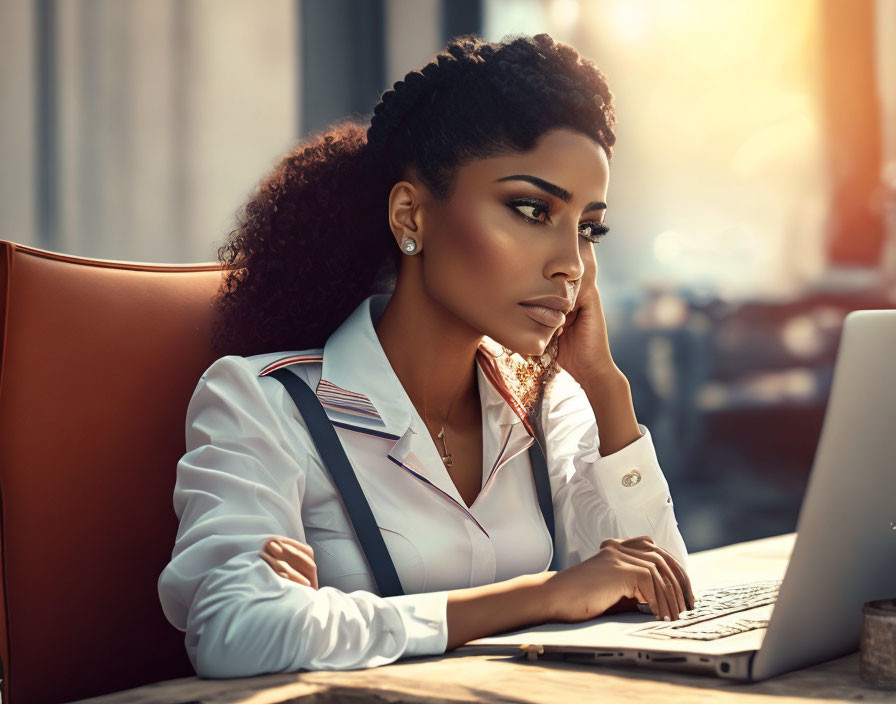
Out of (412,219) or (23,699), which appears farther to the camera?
(412,219)

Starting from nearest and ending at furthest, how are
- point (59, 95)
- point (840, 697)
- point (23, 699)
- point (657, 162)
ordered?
1. point (840, 697)
2. point (23, 699)
3. point (59, 95)
4. point (657, 162)

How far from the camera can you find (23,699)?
119 centimetres

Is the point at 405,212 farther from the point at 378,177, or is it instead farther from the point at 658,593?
the point at 658,593

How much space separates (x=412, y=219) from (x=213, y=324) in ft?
1.04

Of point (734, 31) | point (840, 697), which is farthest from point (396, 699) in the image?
point (734, 31)

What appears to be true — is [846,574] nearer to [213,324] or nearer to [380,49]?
[213,324]

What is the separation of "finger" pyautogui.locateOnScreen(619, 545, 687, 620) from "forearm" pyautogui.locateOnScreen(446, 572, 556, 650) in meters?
0.13

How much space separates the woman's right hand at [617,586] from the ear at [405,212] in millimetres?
511

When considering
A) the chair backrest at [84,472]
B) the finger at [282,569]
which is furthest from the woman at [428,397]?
the chair backrest at [84,472]

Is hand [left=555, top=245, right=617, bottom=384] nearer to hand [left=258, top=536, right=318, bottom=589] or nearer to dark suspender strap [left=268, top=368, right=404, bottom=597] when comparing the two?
dark suspender strap [left=268, top=368, right=404, bottom=597]

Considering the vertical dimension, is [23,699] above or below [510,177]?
below

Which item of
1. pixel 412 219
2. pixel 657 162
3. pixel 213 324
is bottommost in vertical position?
pixel 213 324

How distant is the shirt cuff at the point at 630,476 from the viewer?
4.44 ft

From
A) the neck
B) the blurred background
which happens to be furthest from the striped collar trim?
the blurred background
